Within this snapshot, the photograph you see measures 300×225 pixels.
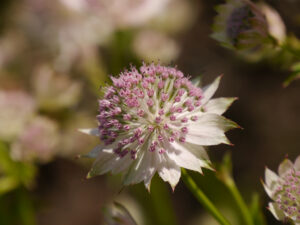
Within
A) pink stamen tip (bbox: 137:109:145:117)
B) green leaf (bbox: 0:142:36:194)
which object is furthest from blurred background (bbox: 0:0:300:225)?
pink stamen tip (bbox: 137:109:145:117)

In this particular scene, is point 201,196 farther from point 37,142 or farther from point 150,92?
point 37,142

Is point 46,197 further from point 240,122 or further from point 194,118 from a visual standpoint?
point 194,118

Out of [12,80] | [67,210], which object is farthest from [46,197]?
[12,80]

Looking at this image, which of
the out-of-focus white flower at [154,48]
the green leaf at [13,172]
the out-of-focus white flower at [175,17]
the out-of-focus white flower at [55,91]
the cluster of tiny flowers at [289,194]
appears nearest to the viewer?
the cluster of tiny flowers at [289,194]

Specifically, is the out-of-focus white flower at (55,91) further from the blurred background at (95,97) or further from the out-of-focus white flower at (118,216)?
the out-of-focus white flower at (118,216)

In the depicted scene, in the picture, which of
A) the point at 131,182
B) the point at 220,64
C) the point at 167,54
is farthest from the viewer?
the point at 220,64

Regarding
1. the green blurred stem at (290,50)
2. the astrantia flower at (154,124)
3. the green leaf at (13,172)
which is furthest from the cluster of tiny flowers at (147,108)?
the green leaf at (13,172)

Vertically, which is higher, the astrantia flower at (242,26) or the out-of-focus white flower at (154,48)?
the astrantia flower at (242,26)
